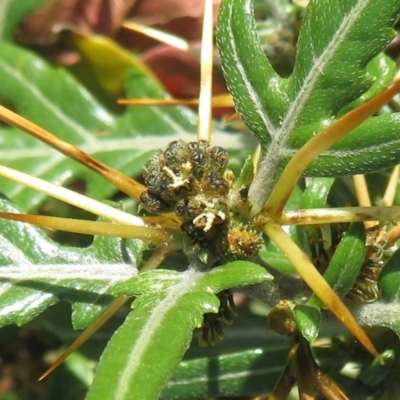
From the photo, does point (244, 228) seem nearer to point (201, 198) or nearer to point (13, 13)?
point (201, 198)

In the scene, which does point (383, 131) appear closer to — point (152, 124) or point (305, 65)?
point (305, 65)

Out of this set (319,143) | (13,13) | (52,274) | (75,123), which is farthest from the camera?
(13,13)

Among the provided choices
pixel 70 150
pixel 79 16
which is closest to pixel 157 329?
pixel 70 150

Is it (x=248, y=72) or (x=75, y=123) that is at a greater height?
(x=75, y=123)

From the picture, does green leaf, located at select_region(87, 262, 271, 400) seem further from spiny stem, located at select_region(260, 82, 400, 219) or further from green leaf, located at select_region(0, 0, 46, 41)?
green leaf, located at select_region(0, 0, 46, 41)

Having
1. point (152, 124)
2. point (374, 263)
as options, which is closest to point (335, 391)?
point (374, 263)

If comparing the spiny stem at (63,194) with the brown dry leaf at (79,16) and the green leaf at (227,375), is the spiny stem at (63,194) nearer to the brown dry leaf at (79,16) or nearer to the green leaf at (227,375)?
the green leaf at (227,375)

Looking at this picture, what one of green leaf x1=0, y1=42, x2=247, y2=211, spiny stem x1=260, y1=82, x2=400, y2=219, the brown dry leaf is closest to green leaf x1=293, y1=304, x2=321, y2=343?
spiny stem x1=260, y1=82, x2=400, y2=219
